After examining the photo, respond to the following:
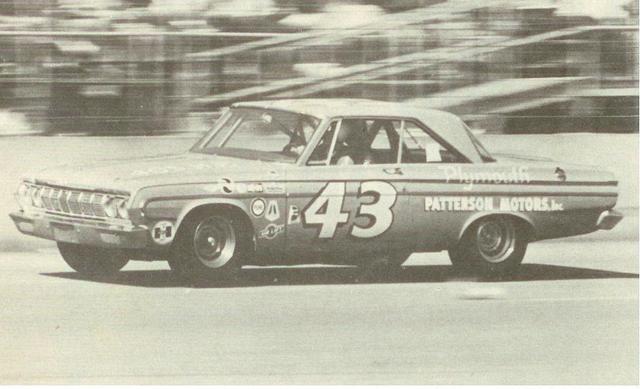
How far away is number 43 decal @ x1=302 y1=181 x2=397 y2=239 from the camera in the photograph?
9.92m

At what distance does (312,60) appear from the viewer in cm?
1365

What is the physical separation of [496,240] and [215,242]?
224 centimetres

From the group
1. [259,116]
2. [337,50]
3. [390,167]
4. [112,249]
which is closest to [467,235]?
[390,167]

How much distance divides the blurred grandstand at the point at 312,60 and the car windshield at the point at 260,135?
239 cm

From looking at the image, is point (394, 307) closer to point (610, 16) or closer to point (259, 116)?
point (259, 116)

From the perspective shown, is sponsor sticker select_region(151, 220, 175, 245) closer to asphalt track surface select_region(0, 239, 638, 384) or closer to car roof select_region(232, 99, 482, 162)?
asphalt track surface select_region(0, 239, 638, 384)

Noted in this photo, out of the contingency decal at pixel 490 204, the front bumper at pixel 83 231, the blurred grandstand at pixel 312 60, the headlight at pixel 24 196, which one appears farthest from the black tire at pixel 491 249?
the blurred grandstand at pixel 312 60

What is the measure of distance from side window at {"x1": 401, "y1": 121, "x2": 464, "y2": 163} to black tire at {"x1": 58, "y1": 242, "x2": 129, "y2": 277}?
2196 millimetres

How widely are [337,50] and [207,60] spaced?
4.14 feet

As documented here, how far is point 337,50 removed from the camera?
44.7 feet

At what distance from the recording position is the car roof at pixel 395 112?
10484 mm

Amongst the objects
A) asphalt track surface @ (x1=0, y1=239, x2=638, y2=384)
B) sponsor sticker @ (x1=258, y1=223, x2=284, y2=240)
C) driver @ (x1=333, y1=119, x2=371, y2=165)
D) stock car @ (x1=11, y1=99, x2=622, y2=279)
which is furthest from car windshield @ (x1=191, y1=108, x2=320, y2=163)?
asphalt track surface @ (x1=0, y1=239, x2=638, y2=384)

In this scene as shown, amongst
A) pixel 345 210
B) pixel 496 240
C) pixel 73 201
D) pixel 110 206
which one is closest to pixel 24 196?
pixel 73 201

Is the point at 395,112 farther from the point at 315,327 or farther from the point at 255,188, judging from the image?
the point at 315,327
